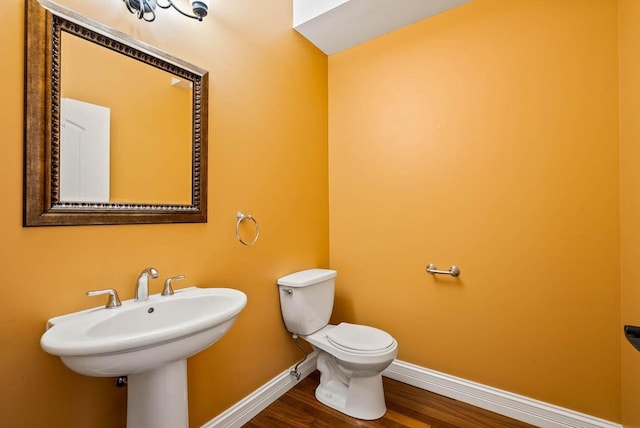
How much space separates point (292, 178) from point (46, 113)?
1256mm

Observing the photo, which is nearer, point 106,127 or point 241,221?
point 106,127

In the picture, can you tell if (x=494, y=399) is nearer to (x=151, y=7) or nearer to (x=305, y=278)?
(x=305, y=278)

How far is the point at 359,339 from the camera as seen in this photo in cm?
172

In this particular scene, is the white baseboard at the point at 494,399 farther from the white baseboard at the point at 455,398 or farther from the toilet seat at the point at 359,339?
the toilet seat at the point at 359,339

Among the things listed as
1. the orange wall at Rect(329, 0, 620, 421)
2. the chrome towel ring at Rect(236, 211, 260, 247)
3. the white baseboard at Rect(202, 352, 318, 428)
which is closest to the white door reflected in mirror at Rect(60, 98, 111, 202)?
the chrome towel ring at Rect(236, 211, 260, 247)

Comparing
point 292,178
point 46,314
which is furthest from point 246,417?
point 292,178

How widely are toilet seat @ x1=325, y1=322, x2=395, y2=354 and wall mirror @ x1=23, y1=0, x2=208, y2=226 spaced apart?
103 cm

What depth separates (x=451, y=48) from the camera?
183cm

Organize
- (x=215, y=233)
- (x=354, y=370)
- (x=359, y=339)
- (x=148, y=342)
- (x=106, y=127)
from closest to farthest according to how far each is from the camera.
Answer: (x=148, y=342)
(x=106, y=127)
(x=215, y=233)
(x=354, y=370)
(x=359, y=339)

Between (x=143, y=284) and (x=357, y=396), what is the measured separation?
1.30m

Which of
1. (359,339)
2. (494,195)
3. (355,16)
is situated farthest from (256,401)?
(355,16)

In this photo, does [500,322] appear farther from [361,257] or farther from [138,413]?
[138,413]

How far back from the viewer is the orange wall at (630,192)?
125 centimetres

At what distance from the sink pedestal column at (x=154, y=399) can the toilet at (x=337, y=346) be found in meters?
0.85
